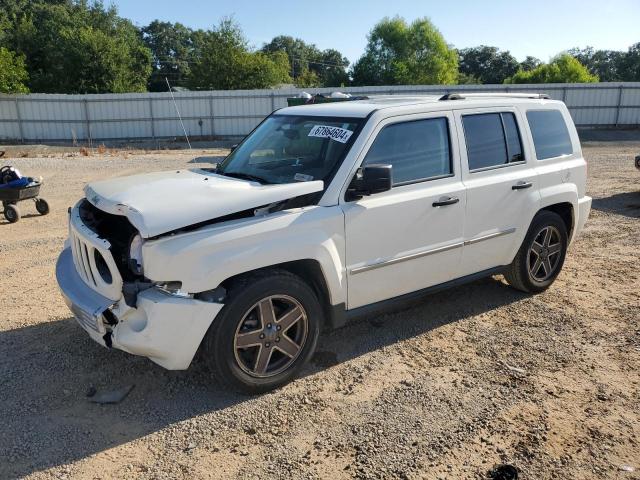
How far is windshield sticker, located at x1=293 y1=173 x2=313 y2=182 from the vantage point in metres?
4.04

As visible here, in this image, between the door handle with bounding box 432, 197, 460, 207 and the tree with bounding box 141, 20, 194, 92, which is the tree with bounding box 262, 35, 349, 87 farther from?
the door handle with bounding box 432, 197, 460, 207

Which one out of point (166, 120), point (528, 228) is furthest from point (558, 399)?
point (166, 120)

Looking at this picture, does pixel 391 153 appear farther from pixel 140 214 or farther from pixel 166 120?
pixel 166 120

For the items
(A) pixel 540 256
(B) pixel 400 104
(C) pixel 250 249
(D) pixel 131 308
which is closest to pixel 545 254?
(A) pixel 540 256

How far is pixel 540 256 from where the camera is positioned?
5.52 meters

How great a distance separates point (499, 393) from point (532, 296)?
6.75ft

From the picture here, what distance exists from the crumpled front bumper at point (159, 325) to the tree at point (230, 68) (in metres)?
38.5

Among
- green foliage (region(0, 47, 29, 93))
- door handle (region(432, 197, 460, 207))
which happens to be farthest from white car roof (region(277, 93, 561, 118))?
green foliage (region(0, 47, 29, 93))

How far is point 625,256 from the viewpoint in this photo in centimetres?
696

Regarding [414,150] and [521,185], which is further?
[521,185]

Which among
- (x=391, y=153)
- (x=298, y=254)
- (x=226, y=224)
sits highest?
(x=391, y=153)

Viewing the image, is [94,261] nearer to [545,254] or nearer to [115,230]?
[115,230]

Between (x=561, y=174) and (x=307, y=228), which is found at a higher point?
(x=561, y=174)

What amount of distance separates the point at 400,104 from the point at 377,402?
234 centimetres
